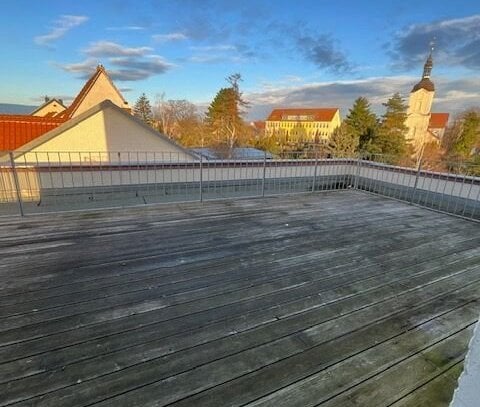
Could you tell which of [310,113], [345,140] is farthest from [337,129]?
[310,113]

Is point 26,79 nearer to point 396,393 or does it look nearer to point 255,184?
point 255,184

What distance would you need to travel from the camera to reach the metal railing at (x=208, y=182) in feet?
15.1

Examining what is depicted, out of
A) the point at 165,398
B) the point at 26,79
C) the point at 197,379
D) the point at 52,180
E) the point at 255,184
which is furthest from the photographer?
the point at 26,79

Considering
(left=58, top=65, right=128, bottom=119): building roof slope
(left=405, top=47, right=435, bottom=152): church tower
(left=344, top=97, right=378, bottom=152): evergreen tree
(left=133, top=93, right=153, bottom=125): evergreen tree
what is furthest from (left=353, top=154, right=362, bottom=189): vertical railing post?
(left=405, top=47, right=435, bottom=152): church tower

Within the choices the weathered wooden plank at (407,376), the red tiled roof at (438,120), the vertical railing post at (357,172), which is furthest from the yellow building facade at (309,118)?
the weathered wooden plank at (407,376)

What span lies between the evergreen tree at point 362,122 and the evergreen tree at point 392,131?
53 centimetres

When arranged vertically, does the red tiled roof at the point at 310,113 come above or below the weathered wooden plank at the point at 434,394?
above

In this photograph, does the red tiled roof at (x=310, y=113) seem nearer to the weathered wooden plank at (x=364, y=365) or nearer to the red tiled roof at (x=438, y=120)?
the red tiled roof at (x=438, y=120)

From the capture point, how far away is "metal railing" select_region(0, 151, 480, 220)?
4613 mm

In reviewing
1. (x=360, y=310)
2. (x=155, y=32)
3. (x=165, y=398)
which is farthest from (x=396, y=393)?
(x=155, y=32)

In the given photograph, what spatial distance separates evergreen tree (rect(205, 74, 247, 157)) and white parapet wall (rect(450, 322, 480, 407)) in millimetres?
26798

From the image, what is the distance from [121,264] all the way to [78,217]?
175 cm

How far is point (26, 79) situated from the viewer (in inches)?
747

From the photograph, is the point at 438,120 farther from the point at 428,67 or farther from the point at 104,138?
the point at 104,138
